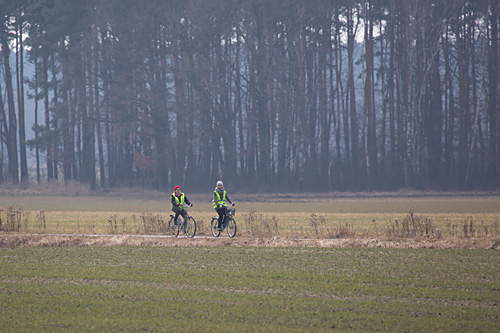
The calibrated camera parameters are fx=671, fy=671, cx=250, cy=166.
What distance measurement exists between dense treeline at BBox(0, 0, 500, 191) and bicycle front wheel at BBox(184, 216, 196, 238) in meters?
36.4

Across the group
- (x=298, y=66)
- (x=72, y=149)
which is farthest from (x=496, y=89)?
(x=72, y=149)

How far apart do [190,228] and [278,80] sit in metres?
42.5

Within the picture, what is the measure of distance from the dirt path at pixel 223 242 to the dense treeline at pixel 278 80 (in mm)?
36719

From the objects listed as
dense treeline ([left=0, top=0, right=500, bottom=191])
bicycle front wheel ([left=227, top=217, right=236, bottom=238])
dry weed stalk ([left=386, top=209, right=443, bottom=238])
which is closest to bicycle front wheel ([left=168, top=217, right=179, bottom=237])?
bicycle front wheel ([left=227, top=217, right=236, bottom=238])

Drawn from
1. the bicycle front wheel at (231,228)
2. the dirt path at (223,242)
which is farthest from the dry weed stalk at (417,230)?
the bicycle front wheel at (231,228)

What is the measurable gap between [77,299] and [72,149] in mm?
61735

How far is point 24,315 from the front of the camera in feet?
36.1

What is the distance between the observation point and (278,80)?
6444cm

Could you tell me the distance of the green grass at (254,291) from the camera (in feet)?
34.1

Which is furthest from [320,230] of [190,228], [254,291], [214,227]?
[254,291]

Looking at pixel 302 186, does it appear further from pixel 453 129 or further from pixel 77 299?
pixel 77 299

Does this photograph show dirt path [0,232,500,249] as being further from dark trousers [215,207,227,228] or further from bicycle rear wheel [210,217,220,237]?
dark trousers [215,207,227,228]

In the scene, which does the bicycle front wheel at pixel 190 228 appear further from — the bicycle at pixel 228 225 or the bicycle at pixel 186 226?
the bicycle at pixel 228 225

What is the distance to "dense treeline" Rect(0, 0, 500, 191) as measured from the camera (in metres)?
59.8
